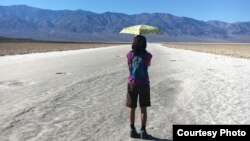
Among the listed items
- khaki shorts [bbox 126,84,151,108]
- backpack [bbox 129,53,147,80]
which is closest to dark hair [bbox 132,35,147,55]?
backpack [bbox 129,53,147,80]

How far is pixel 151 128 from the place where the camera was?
27.0 ft

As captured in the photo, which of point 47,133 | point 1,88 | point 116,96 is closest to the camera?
point 47,133

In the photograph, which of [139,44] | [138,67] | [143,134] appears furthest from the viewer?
[143,134]

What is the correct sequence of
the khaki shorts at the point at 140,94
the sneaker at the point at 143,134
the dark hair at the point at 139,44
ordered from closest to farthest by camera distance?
the dark hair at the point at 139,44 < the khaki shorts at the point at 140,94 < the sneaker at the point at 143,134

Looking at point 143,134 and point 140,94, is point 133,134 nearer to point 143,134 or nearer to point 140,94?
point 143,134

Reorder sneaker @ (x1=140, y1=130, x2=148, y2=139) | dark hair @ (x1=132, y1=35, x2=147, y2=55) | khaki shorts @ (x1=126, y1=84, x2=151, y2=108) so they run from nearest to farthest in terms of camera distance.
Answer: dark hair @ (x1=132, y1=35, x2=147, y2=55) → khaki shorts @ (x1=126, y1=84, x2=151, y2=108) → sneaker @ (x1=140, y1=130, x2=148, y2=139)

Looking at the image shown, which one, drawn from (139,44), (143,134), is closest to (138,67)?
(139,44)

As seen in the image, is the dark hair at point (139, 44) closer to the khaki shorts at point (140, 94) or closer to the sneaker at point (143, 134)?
the khaki shorts at point (140, 94)

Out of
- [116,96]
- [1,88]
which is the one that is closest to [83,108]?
[116,96]

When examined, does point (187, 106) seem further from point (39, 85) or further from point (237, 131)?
point (39, 85)

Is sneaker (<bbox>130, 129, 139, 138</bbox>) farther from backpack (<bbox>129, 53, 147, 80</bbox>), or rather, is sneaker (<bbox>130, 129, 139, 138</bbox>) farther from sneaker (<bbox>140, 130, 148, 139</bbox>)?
backpack (<bbox>129, 53, 147, 80</bbox>)

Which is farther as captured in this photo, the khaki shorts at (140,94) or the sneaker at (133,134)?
the sneaker at (133,134)

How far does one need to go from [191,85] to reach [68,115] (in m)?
7.05

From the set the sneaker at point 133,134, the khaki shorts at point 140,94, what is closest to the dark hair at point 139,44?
the khaki shorts at point 140,94
